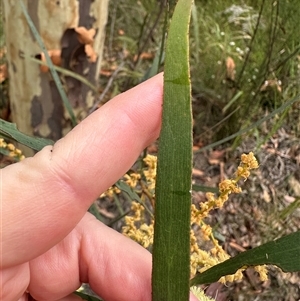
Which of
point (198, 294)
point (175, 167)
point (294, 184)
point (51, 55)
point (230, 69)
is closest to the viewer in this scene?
point (175, 167)

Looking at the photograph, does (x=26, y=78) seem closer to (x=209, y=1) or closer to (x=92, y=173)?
(x=92, y=173)

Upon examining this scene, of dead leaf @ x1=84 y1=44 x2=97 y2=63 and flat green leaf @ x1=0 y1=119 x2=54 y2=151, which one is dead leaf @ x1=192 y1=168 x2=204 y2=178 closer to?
dead leaf @ x1=84 y1=44 x2=97 y2=63

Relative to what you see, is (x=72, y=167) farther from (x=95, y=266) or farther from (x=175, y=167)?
(x=95, y=266)

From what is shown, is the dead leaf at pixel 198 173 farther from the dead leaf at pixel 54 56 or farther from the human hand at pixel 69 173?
the human hand at pixel 69 173

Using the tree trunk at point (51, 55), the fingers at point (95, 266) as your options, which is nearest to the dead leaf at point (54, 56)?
the tree trunk at point (51, 55)

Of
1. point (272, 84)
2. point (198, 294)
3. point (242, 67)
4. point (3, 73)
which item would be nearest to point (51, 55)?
point (3, 73)
